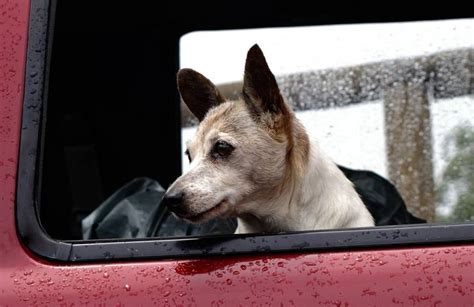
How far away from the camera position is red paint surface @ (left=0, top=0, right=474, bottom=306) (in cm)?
154

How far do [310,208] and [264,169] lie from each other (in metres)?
0.16

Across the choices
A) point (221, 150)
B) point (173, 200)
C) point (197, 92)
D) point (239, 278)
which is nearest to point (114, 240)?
point (239, 278)

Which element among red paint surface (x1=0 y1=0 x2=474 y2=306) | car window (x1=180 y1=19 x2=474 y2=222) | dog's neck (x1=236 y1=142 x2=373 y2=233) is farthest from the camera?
car window (x1=180 y1=19 x2=474 y2=222)

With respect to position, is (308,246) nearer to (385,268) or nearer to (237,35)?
(385,268)

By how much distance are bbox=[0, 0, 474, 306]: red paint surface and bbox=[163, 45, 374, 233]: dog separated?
0.63m

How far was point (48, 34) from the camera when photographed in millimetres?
1743

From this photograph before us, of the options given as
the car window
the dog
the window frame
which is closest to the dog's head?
the dog

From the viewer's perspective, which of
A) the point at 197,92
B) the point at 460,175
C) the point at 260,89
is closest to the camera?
the point at 260,89

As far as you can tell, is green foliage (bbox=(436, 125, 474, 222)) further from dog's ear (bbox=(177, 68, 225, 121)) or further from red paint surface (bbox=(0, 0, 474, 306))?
red paint surface (bbox=(0, 0, 474, 306))

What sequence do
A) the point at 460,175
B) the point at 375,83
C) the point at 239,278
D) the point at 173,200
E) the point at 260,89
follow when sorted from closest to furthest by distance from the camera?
1. the point at 239,278
2. the point at 173,200
3. the point at 260,89
4. the point at 460,175
5. the point at 375,83

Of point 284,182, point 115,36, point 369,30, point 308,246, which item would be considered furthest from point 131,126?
point 308,246

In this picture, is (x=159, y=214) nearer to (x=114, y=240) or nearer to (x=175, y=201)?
(x=175, y=201)

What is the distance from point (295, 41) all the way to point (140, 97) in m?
0.66

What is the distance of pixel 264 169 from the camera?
2.39 meters
